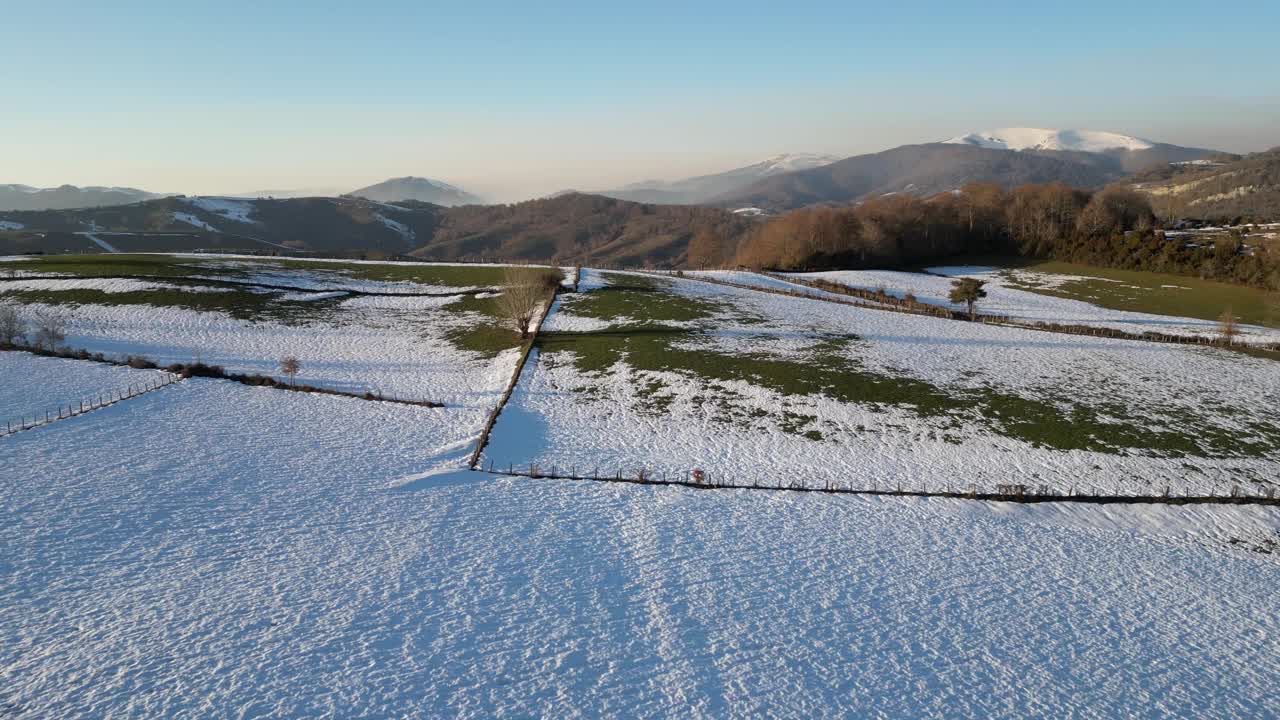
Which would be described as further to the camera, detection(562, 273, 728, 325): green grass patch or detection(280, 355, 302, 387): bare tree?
detection(562, 273, 728, 325): green grass patch

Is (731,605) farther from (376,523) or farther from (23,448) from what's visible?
(23,448)

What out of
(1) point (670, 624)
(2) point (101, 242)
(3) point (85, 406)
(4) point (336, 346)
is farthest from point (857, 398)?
(2) point (101, 242)

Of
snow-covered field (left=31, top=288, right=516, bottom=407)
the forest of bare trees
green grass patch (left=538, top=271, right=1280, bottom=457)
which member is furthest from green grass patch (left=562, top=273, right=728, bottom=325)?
the forest of bare trees

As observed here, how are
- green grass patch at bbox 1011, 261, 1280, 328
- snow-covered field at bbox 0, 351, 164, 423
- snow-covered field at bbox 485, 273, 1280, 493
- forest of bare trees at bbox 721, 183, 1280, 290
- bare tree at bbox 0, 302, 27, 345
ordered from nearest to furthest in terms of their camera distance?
snow-covered field at bbox 485, 273, 1280, 493
snow-covered field at bbox 0, 351, 164, 423
bare tree at bbox 0, 302, 27, 345
green grass patch at bbox 1011, 261, 1280, 328
forest of bare trees at bbox 721, 183, 1280, 290

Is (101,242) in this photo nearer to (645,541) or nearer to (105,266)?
(105,266)

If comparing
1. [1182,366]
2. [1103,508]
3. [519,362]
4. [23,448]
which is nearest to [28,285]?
[23,448]

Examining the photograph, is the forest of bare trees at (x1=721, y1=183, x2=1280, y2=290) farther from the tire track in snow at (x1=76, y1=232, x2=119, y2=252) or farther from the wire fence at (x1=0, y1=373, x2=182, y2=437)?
the tire track in snow at (x1=76, y1=232, x2=119, y2=252)

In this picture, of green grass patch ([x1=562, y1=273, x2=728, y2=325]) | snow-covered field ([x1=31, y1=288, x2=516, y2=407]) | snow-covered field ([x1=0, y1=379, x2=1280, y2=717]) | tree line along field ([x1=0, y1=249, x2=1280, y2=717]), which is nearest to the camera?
snow-covered field ([x1=0, y1=379, x2=1280, y2=717])
